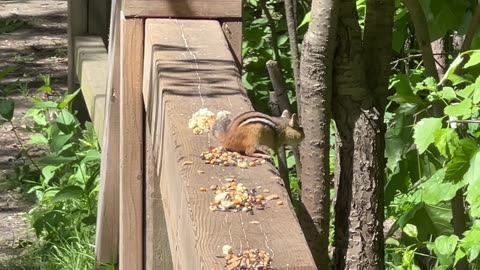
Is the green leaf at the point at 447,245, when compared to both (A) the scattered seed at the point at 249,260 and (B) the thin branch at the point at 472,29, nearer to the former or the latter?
(B) the thin branch at the point at 472,29

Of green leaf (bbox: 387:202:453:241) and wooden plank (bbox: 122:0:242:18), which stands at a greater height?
wooden plank (bbox: 122:0:242:18)

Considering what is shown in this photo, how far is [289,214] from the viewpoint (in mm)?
1778

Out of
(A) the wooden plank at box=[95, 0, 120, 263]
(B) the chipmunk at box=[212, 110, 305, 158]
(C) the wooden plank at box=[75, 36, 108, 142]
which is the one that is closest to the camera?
(B) the chipmunk at box=[212, 110, 305, 158]

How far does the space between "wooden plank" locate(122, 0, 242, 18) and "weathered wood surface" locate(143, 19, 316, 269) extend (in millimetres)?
29

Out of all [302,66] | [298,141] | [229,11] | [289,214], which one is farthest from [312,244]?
[289,214]

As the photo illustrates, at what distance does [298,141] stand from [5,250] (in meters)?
2.71

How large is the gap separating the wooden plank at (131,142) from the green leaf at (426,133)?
0.88 meters

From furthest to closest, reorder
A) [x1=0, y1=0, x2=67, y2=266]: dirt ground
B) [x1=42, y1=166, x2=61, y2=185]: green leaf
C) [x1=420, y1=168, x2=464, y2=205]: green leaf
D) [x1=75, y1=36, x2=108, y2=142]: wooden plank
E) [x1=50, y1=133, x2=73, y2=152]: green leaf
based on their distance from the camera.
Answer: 1. [x1=0, y1=0, x2=67, y2=266]: dirt ground
2. [x1=42, y1=166, x2=61, y2=185]: green leaf
3. [x1=50, y1=133, x2=73, y2=152]: green leaf
4. [x1=75, y1=36, x2=108, y2=142]: wooden plank
5. [x1=420, y1=168, x2=464, y2=205]: green leaf

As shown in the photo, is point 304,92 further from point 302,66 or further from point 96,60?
point 96,60

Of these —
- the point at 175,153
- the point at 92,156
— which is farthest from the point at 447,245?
the point at 92,156

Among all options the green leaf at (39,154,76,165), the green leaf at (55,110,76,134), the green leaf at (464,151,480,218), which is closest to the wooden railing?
the green leaf at (464,151,480,218)

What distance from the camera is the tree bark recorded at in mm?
2812

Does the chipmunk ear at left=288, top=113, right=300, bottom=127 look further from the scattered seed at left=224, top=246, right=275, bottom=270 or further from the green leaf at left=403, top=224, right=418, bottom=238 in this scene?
the scattered seed at left=224, top=246, right=275, bottom=270

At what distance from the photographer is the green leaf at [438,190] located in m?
2.95
